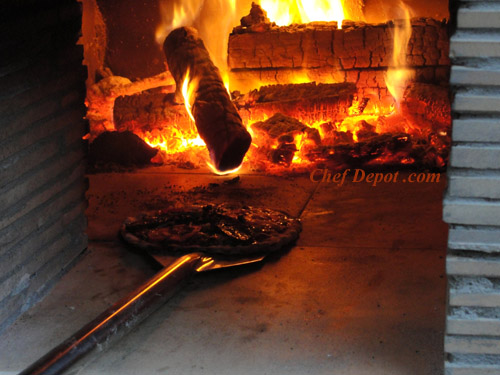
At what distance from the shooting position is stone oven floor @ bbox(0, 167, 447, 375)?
3008mm

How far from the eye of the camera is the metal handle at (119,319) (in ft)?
9.49

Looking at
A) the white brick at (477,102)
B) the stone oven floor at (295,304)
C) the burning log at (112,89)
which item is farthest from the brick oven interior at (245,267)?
the burning log at (112,89)

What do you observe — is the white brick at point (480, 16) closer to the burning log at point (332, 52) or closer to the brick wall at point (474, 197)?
the brick wall at point (474, 197)

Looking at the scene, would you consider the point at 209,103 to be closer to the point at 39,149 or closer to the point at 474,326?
the point at 39,149

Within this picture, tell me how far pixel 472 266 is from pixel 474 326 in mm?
215

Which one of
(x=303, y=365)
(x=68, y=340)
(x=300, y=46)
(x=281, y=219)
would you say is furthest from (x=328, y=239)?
(x=300, y=46)

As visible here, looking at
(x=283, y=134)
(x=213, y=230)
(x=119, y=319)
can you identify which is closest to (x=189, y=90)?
(x=283, y=134)

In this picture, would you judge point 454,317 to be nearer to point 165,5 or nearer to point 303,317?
point 303,317

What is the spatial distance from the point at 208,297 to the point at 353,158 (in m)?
2.70

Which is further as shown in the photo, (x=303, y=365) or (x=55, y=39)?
(x=55, y=39)

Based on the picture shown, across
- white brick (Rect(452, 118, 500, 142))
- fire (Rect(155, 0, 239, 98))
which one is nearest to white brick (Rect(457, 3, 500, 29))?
white brick (Rect(452, 118, 500, 142))

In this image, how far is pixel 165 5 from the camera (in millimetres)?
8117

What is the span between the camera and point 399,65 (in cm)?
691

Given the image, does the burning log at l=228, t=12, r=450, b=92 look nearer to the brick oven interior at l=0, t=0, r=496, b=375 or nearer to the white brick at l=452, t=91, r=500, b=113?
the brick oven interior at l=0, t=0, r=496, b=375
